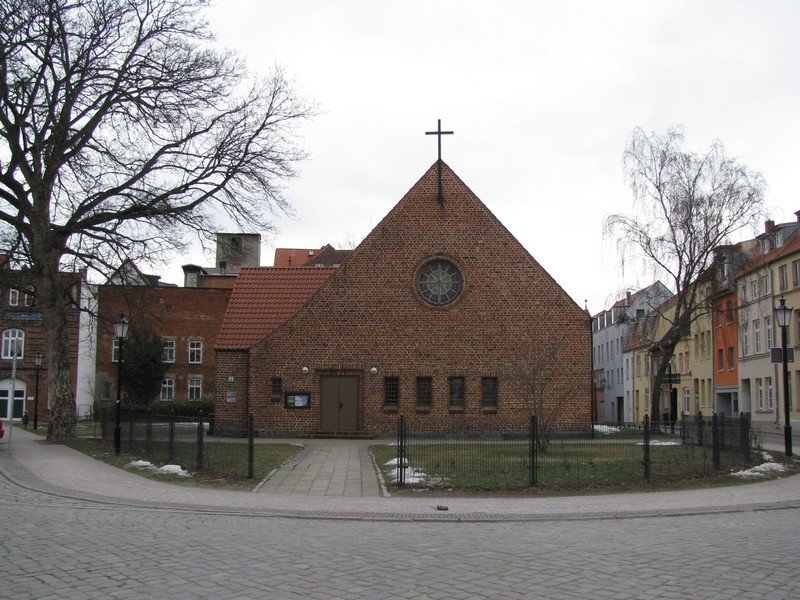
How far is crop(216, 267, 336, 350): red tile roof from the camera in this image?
33.0 m

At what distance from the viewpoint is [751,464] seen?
18.4 metres

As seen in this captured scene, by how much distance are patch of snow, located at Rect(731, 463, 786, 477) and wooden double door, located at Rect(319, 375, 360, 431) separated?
1678 cm

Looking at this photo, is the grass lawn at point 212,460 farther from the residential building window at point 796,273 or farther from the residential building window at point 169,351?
the residential building window at point 796,273

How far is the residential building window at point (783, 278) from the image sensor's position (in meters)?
40.6

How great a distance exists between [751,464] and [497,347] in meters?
13.9

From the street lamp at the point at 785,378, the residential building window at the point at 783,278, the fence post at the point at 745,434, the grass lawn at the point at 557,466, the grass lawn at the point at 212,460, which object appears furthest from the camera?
the residential building window at the point at 783,278

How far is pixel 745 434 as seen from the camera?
Result: 18734 millimetres

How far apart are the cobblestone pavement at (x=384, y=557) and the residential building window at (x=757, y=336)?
3531cm

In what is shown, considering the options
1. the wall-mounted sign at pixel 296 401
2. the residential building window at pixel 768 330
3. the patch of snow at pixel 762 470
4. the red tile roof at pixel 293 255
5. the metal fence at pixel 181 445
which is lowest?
the patch of snow at pixel 762 470

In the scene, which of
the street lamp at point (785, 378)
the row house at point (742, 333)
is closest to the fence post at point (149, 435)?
the street lamp at point (785, 378)

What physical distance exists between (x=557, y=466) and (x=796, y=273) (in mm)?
27421

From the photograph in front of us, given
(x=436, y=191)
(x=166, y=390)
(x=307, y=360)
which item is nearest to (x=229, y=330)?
(x=307, y=360)

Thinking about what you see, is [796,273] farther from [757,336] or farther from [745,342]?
[745,342]

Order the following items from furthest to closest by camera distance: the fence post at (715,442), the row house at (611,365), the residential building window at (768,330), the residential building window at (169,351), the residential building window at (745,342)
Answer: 1. the row house at (611,365)
2. the residential building window at (169,351)
3. the residential building window at (745,342)
4. the residential building window at (768,330)
5. the fence post at (715,442)
